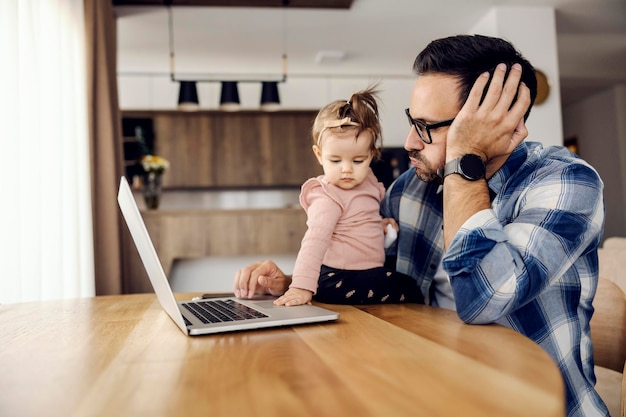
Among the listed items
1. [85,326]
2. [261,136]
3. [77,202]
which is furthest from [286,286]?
[261,136]

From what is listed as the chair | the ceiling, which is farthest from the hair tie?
the ceiling

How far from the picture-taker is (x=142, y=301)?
1207 millimetres

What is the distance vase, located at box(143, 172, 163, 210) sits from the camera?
4.21 metres

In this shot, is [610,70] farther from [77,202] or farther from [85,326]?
[85,326]

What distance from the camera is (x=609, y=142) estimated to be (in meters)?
8.31

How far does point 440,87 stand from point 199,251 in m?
3.32

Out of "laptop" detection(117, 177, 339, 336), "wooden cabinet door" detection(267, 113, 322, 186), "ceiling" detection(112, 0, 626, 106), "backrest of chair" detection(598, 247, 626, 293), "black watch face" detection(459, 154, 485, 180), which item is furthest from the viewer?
"wooden cabinet door" detection(267, 113, 322, 186)

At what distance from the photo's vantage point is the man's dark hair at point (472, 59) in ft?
3.44

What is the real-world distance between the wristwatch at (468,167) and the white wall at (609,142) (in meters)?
8.28

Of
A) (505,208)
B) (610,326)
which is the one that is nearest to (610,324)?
(610,326)

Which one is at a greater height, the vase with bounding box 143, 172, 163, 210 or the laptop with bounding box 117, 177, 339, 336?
the vase with bounding box 143, 172, 163, 210

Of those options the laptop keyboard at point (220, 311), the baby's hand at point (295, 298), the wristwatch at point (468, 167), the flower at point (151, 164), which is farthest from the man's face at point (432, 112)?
the flower at point (151, 164)

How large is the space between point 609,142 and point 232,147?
623cm

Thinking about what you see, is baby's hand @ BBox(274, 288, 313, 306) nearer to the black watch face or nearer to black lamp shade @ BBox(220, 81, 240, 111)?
the black watch face
